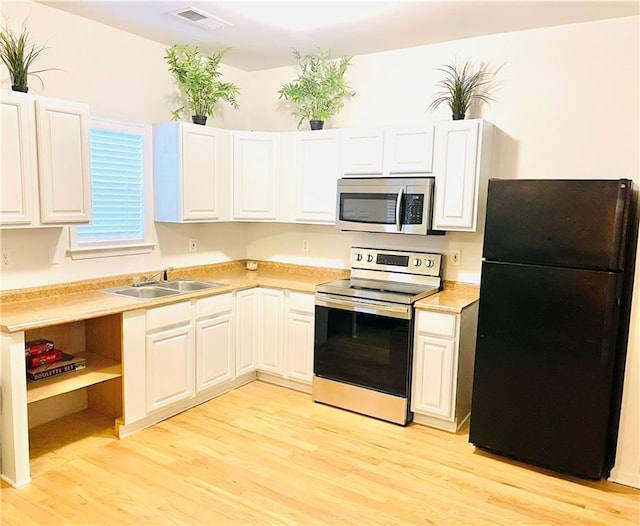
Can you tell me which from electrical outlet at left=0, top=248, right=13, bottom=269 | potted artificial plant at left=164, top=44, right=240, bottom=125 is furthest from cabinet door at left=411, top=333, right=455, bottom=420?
electrical outlet at left=0, top=248, right=13, bottom=269

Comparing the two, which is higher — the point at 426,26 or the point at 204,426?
the point at 426,26

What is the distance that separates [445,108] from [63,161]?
2664mm

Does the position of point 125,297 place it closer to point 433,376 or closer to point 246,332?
point 246,332

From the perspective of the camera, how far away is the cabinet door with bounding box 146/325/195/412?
10.7ft

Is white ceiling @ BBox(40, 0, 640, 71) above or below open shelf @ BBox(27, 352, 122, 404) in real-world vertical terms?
above

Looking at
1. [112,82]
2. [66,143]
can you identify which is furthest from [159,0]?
[66,143]

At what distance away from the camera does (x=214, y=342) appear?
376 centimetres

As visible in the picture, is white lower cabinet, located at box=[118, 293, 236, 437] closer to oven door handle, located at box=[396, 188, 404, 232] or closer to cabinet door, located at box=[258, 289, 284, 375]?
cabinet door, located at box=[258, 289, 284, 375]

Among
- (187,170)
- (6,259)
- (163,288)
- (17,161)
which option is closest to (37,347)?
(6,259)

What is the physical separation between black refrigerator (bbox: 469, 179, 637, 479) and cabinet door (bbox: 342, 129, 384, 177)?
3.43 ft

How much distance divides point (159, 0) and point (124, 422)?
264 cm

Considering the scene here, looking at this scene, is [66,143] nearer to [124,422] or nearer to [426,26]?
[124,422]

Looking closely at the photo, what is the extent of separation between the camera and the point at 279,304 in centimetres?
401

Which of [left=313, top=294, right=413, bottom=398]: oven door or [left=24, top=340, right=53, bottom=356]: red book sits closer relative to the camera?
[left=24, top=340, right=53, bottom=356]: red book
